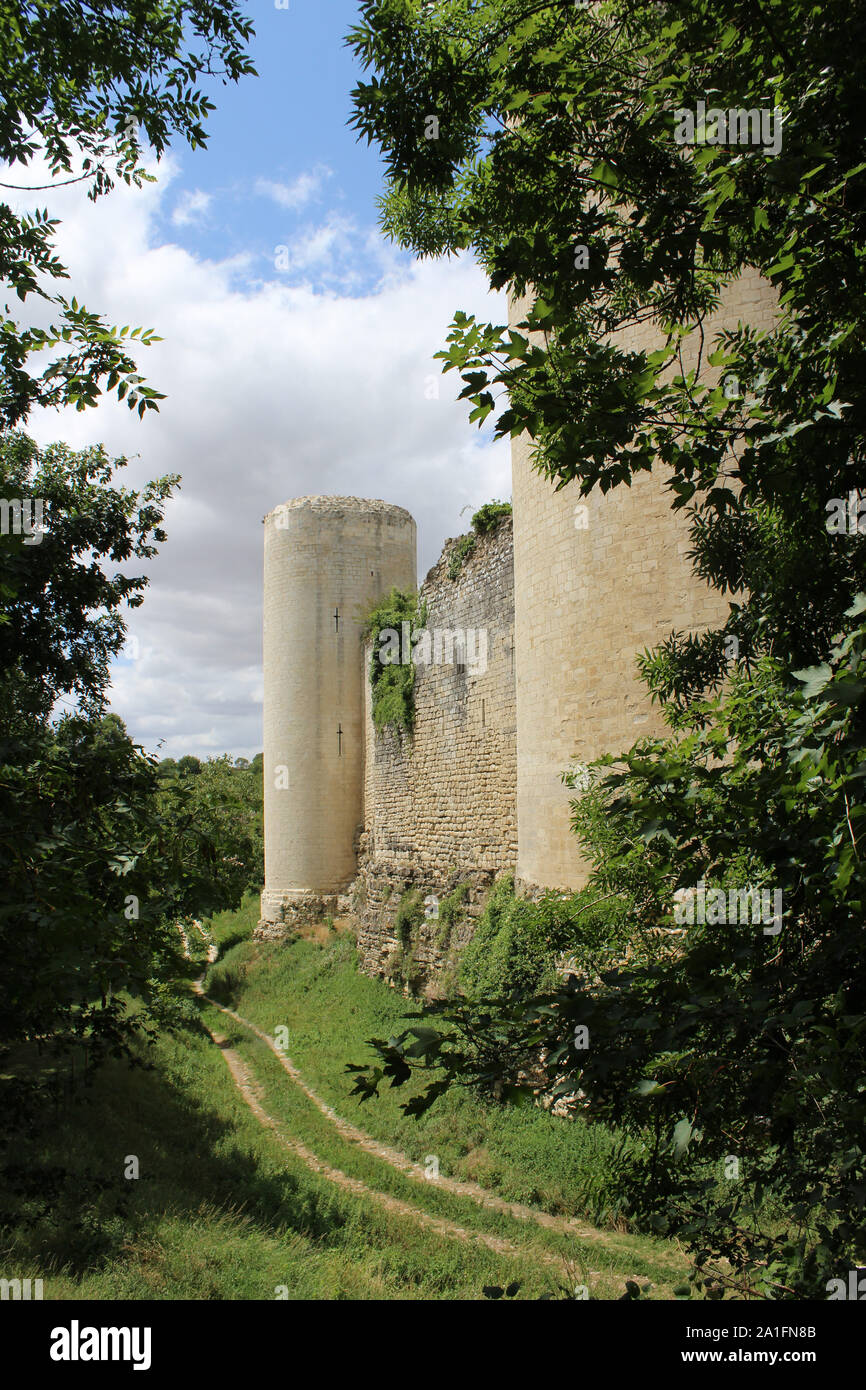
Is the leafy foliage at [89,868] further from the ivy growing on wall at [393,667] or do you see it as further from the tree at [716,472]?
the ivy growing on wall at [393,667]

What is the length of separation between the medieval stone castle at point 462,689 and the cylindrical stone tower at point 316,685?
0.15 ft

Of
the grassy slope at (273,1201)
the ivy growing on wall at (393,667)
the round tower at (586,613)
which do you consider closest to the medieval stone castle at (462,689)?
the round tower at (586,613)

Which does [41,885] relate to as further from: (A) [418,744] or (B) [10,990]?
(A) [418,744]

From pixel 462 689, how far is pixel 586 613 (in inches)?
233

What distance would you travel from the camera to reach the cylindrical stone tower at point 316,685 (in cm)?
2039

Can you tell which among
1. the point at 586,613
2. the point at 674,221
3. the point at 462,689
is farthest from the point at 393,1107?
the point at 674,221

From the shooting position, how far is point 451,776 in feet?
46.0

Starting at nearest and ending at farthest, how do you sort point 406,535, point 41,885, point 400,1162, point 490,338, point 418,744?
point 490,338, point 41,885, point 400,1162, point 418,744, point 406,535

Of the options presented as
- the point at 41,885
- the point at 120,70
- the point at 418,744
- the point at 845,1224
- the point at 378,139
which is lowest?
the point at 845,1224

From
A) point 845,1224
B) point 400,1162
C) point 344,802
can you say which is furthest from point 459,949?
point 845,1224

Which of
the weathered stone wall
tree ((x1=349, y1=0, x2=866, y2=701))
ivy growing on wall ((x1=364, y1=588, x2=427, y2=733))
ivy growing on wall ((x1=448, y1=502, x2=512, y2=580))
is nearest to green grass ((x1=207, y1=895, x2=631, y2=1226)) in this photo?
the weathered stone wall

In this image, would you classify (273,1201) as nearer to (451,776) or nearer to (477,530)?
(451,776)
